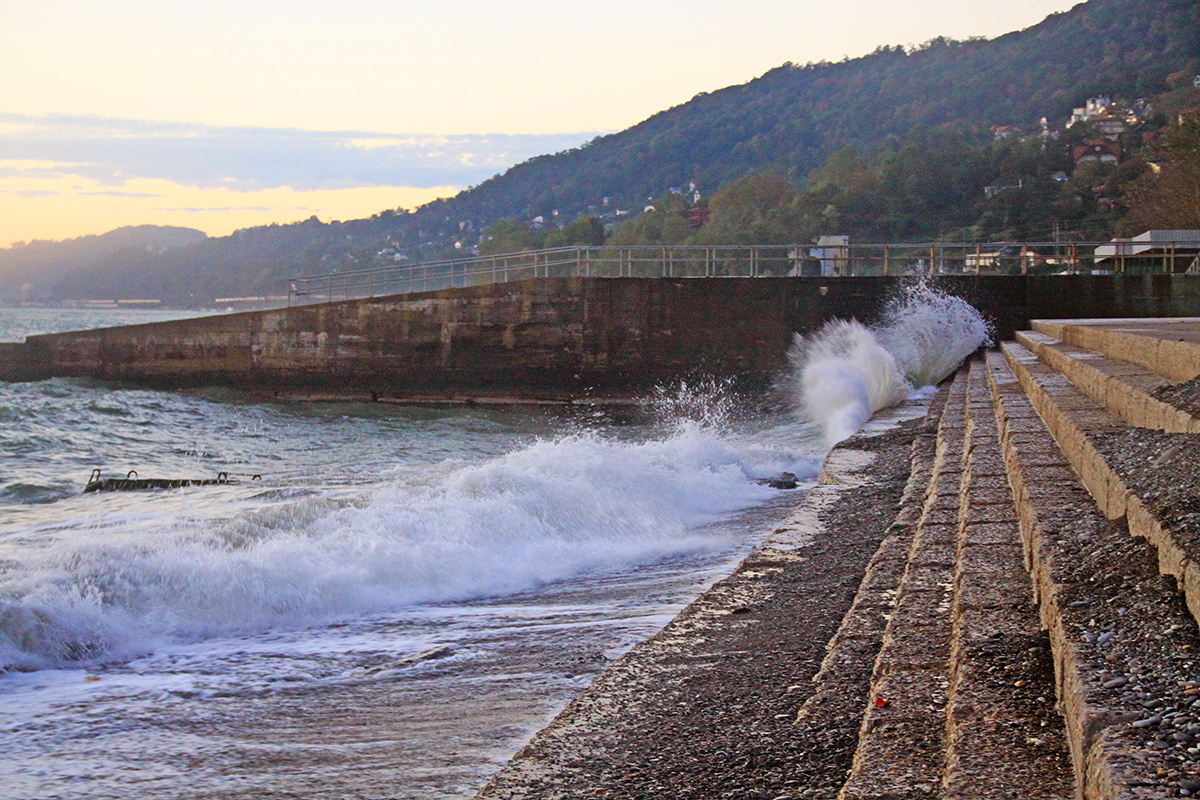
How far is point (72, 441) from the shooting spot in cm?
1884

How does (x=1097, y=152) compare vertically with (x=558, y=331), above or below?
above

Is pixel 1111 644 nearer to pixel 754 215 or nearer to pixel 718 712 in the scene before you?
pixel 718 712

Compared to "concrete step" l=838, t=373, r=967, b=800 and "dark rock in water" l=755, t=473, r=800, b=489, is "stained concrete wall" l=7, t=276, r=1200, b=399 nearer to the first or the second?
"dark rock in water" l=755, t=473, r=800, b=489

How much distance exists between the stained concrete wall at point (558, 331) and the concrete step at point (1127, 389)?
50.7 feet

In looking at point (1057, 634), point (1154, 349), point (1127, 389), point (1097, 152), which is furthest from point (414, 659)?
point (1097, 152)

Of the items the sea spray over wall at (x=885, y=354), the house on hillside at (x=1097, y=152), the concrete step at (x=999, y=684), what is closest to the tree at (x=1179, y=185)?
the sea spray over wall at (x=885, y=354)

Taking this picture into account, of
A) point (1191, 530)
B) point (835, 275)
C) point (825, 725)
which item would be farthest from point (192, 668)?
point (835, 275)

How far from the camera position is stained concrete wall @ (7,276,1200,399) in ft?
78.9

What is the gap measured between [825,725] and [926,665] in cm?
37

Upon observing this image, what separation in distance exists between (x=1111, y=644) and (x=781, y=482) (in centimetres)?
761

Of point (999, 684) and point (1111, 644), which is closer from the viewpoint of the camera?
point (1111, 644)

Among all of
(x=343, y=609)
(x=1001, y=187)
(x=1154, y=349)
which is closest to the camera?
(x=343, y=609)

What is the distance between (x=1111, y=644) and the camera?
2.49 metres

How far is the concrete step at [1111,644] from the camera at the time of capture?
1940 mm
